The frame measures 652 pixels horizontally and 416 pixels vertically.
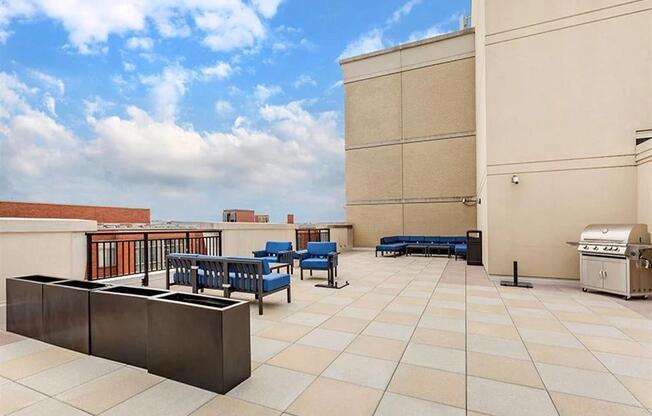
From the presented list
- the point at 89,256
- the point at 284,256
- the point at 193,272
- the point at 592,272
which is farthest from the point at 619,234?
the point at 89,256

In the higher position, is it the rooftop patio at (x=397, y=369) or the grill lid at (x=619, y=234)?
the grill lid at (x=619, y=234)

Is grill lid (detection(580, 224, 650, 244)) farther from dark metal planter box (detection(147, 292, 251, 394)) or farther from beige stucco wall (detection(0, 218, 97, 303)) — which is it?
beige stucco wall (detection(0, 218, 97, 303))

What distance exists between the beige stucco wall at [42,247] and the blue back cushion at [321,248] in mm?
4492

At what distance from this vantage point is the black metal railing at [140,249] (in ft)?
17.3

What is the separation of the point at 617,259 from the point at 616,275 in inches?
11.9

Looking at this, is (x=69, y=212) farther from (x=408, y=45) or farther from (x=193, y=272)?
(x=408, y=45)

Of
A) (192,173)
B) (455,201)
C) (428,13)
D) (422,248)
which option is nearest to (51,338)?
(422,248)

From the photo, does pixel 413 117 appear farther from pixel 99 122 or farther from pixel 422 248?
pixel 99 122

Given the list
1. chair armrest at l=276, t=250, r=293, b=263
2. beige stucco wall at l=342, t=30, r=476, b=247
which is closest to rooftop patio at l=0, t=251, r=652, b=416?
chair armrest at l=276, t=250, r=293, b=263

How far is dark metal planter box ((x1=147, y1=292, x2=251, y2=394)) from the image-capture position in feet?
7.73

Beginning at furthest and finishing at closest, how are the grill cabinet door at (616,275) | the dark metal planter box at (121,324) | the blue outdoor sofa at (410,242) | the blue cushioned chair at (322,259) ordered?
the blue outdoor sofa at (410,242)
the blue cushioned chair at (322,259)
the grill cabinet door at (616,275)
the dark metal planter box at (121,324)

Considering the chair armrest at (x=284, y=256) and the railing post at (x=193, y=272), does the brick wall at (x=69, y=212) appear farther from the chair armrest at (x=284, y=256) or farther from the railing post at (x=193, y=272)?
the railing post at (x=193, y=272)

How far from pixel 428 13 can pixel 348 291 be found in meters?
18.9

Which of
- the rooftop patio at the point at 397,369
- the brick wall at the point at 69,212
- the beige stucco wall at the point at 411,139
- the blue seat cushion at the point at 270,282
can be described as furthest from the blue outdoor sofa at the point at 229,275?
the brick wall at the point at 69,212
